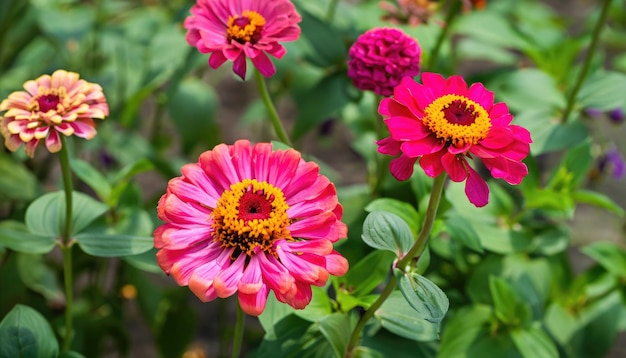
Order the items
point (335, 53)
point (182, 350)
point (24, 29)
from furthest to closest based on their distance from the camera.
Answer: point (24, 29) → point (182, 350) → point (335, 53)

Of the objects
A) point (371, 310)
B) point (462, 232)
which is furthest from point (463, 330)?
point (371, 310)

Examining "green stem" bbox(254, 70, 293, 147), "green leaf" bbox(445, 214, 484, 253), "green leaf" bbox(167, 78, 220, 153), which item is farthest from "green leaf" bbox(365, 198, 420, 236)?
"green leaf" bbox(167, 78, 220, 153)

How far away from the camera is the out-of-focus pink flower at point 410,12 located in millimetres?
1124

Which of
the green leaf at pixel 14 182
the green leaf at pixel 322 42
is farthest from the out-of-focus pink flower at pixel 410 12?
the green leaf at pixel 14 182

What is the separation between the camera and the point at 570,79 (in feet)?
4.23

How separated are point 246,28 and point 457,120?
10.0 inches

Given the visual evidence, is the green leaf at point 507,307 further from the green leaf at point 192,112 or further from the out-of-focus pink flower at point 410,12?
the green leaf at point 192,112

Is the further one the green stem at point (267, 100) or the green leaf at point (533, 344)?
the green leaf at point (533, 344)

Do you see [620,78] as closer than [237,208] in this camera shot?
No

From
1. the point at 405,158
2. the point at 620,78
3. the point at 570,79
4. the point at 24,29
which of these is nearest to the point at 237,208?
the point at 405,158

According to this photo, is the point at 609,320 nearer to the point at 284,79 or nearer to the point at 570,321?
the point at 570,321

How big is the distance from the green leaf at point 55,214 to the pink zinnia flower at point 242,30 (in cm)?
28

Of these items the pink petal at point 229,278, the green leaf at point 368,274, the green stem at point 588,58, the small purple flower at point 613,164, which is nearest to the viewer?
the pink petal at point 229,278

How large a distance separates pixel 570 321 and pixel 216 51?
74cm
